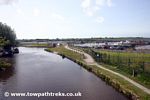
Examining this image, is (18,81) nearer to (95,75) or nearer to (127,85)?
(95,75)

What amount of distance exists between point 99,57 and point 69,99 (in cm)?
3164

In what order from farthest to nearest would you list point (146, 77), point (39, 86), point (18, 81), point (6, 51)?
point (6, 51) → point (18, 81) → point (39, 86) → point (146, 77)

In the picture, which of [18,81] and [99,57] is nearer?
[18,81]

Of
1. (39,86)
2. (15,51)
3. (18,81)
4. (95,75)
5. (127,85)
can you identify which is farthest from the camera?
(15,51)

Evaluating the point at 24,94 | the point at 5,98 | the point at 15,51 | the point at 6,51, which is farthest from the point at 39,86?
the point at 15,51

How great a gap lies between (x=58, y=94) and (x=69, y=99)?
105 inches

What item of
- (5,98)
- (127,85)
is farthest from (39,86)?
(127,85)

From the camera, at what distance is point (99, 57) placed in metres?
61.4

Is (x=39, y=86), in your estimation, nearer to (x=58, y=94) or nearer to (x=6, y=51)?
(x=58, y=94)

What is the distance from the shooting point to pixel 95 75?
152 feet

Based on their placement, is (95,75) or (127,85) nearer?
(127,85)

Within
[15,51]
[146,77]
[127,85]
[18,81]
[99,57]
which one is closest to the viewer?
[127,85]

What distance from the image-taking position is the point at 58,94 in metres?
32.8

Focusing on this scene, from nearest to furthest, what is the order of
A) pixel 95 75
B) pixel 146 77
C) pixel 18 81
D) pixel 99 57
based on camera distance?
pixel 146 77 → pixel 18 81 → pixel 95 75 → pixel 99 57
